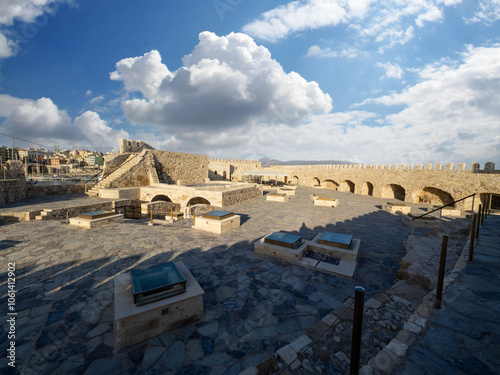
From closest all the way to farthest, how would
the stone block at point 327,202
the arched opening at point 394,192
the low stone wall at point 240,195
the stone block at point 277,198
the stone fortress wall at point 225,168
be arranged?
the low stone wall at point 240,195 < the stone block at point 327,202 < the stone block at point 277,198 < the arched opening at point 394,192 < the stone fortress wall at point 225,168

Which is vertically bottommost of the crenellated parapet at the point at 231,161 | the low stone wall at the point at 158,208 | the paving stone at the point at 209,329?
the low stone wall at the point at 158,208

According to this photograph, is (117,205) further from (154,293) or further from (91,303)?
(154,293)

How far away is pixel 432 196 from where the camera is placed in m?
19.7

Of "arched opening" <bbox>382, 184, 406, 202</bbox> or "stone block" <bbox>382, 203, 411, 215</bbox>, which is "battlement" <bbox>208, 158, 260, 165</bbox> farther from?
"stone block" <bbox>382, 203, 411, 215</bbox>

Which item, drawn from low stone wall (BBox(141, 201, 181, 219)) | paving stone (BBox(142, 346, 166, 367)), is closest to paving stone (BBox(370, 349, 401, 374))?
paving stone (BBox(142, 346, 166, 367))

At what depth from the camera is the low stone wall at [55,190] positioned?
13305mm

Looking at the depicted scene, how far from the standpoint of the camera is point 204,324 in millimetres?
3303

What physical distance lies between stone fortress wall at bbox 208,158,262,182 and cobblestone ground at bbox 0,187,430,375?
33.4 meters

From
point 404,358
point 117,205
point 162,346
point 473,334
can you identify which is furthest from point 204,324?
point 117,205

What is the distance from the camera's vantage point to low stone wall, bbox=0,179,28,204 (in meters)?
11.1

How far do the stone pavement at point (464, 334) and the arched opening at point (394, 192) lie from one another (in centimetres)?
2214

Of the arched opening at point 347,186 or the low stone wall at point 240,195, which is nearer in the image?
the low stone wall at point 240,195

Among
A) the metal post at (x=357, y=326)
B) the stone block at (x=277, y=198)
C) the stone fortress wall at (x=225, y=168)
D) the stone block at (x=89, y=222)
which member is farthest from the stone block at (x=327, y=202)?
the stone fortress wall at (x=225, y=168)

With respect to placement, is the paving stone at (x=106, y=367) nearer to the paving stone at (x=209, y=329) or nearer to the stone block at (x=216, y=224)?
the paving stone at (x=209, y=329)
